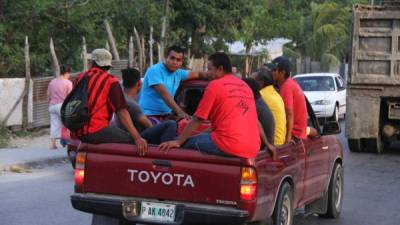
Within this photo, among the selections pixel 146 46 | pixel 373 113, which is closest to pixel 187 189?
pixel 373 113

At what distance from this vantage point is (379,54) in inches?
599

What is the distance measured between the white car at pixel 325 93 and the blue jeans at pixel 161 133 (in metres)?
15.6

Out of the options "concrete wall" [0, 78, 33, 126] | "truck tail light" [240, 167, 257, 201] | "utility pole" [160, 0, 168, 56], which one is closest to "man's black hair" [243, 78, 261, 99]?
"truck tail light" [240, 167, 257, 201]

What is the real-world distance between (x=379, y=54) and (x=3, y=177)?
7.64 metres

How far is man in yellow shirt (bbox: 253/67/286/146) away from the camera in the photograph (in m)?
7.43

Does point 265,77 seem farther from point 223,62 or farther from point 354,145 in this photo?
point 354,145

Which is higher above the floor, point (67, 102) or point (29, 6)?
point (29, 6)

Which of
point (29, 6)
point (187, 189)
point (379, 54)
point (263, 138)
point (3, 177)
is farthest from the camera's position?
point (29, 6)

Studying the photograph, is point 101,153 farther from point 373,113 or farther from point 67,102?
point 373,113

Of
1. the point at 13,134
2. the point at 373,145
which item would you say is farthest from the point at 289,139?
the point at 13,134

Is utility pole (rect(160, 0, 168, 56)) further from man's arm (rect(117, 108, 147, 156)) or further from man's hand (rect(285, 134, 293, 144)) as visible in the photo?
man's arm (rect(117, 108, 147, 156))

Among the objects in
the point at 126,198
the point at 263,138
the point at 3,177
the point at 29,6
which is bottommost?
the point at 3,177

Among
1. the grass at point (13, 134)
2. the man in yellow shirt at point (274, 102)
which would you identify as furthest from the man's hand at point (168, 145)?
the grass at point (13, 134)

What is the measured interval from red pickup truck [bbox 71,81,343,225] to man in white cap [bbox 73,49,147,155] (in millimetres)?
171
